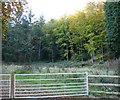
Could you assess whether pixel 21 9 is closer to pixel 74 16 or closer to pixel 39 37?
pixel 39 37

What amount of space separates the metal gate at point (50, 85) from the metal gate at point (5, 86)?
80mm

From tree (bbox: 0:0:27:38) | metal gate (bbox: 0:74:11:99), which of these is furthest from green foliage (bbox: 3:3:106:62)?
metal gate (bbox: 0:74:11:99)

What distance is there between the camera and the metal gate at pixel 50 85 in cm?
235

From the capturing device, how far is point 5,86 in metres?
2.26

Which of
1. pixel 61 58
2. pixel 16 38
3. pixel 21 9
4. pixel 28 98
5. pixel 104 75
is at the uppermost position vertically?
pixel 21 9

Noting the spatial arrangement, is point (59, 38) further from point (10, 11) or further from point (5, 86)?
point (5, 86)

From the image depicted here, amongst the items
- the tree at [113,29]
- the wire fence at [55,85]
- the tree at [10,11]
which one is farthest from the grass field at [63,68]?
the tree at [10,11]

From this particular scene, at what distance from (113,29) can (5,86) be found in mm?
1405

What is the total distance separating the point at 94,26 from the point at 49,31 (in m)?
0.52

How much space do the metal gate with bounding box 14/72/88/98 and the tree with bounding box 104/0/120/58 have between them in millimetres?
448

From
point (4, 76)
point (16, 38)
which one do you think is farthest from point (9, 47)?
point (4, 76)

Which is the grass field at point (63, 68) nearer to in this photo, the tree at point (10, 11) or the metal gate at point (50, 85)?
the metal gate at point (50, 85)

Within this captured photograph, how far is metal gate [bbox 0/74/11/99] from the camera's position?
2.19 meters

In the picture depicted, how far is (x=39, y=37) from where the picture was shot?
2205 millimetres
